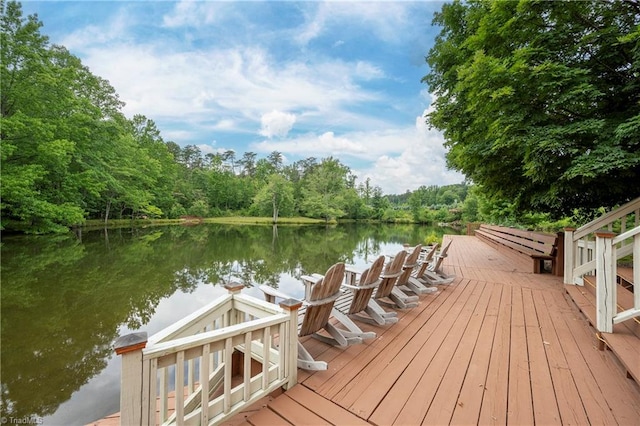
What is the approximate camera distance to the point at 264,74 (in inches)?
478

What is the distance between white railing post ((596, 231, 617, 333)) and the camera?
93.2 inches

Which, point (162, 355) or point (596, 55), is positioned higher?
point (596, 55)

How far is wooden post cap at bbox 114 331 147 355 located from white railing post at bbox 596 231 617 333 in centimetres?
331

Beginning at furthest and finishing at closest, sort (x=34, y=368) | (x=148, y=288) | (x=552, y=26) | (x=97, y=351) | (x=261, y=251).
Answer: (x=261, y=251) → (x=148, y=288) → (x=552, y=26) → (x=97, y=351) → (x=34, y=368)

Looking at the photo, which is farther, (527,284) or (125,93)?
(125,93)

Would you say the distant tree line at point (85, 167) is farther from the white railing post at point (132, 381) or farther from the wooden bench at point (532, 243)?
the wooden bench at point (532, 243)

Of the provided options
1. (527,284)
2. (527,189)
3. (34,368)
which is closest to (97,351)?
(34,368)

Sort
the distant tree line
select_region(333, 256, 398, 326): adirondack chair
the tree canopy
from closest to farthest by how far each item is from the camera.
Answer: select_region(333, 256, 398, 326): adirondack chair
the tree canopy
the distant tree line

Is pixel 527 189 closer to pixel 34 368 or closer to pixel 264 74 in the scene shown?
pixel 34 368

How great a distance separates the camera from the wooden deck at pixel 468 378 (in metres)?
1.72

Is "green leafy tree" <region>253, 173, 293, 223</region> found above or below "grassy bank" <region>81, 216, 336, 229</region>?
above

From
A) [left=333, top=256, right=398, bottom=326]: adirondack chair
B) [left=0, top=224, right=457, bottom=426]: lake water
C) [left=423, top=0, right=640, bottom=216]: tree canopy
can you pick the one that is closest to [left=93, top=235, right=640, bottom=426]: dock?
[left=333, top=256, right=398, bottom=326]: adirondack chair

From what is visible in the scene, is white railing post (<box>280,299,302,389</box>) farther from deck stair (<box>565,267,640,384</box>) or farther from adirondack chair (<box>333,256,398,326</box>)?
deck stair (<box>565,267,640,384</box>)

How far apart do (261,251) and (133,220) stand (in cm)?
1921
